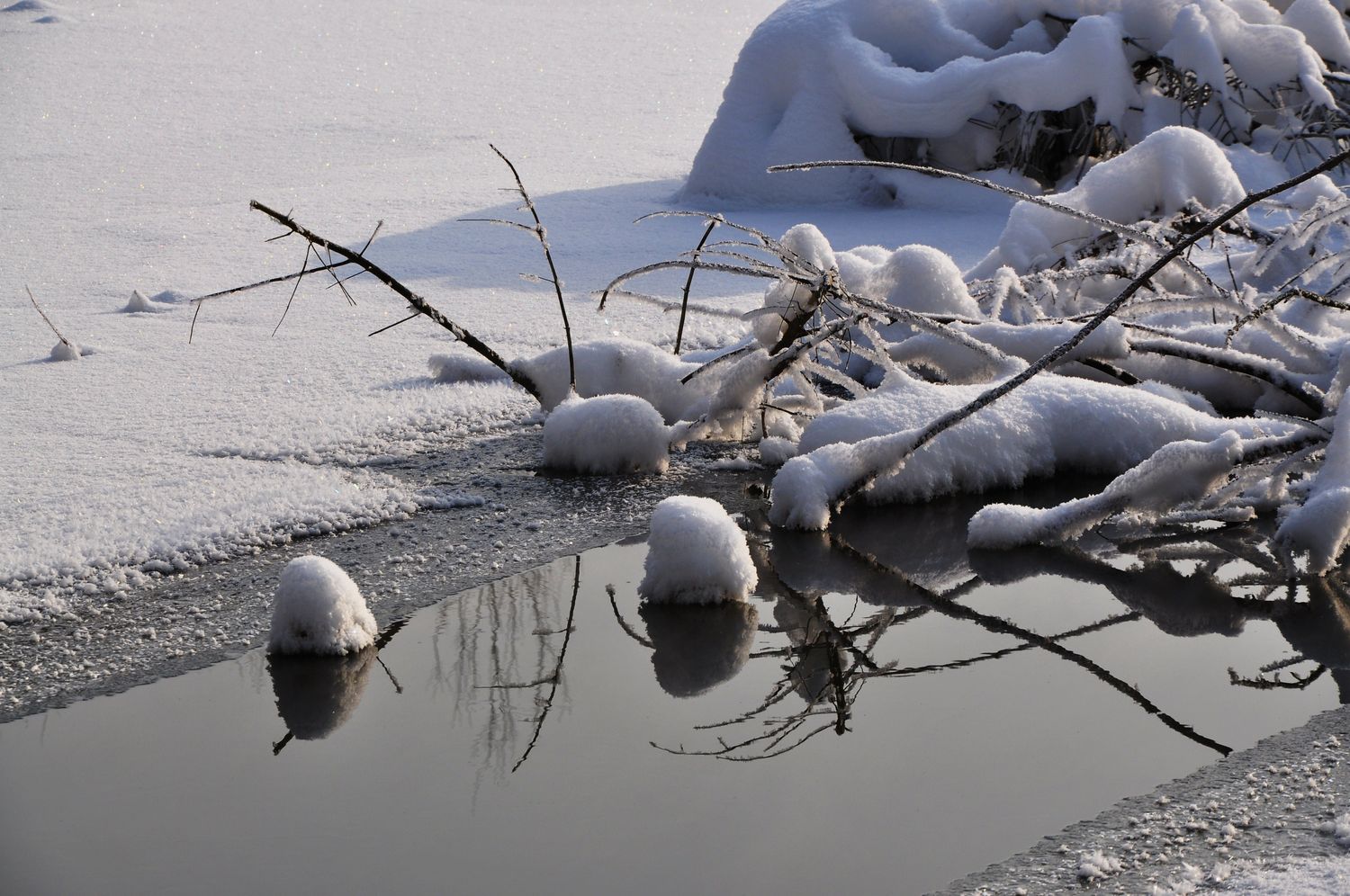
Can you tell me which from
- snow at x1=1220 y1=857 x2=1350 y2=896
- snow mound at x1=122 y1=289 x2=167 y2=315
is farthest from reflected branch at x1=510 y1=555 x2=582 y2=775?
snow mound at x1=122 y1=289 x2=167 y2=315

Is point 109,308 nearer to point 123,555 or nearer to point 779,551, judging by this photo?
point 123,555

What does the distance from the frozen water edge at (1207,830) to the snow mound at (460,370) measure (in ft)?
8.22

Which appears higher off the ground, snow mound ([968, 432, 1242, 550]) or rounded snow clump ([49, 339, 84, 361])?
snow mound ([968, 432, 1242, 550])

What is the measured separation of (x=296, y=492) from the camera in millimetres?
2887

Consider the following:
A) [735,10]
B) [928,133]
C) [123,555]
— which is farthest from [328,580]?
[735,10]

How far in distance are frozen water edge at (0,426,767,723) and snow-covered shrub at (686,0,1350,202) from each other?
372 centimetres

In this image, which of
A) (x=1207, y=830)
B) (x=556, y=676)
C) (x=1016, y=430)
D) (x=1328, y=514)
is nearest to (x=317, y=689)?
(x=556, y=676)

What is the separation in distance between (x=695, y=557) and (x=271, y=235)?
422 centimetres

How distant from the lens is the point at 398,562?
8.48ft

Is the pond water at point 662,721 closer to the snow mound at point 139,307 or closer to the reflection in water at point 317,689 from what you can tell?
the reflection in water at point 317,689

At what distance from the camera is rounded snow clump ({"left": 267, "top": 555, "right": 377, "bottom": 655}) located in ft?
7.14

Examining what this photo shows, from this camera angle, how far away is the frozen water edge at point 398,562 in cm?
215

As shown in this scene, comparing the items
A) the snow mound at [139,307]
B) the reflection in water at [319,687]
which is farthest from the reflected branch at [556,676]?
the snow mound at [139,307]

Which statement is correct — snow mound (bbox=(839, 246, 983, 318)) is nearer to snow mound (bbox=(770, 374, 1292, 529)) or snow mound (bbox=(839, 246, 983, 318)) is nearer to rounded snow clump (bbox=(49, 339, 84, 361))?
snow mound (bbox=(770, 374, 1292, 529))
